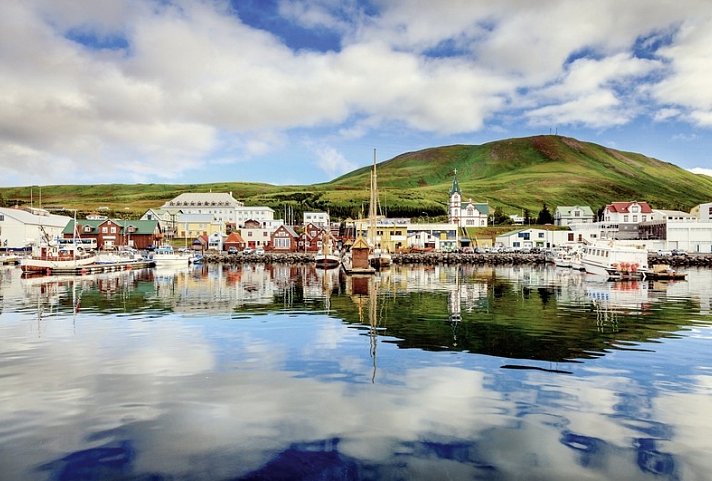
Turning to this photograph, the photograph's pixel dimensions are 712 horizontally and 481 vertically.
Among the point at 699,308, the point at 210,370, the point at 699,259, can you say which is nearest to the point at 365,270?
the point at 699,308

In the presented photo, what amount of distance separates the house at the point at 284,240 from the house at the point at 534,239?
160 ft

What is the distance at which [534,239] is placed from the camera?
125438 mm

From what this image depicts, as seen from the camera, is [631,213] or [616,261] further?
[631,213]

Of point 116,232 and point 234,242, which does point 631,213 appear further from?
point 116,232

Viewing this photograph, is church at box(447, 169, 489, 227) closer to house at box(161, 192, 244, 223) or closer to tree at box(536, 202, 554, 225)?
tree at box(536, 202, 554, 225)

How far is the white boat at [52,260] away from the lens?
222 ft

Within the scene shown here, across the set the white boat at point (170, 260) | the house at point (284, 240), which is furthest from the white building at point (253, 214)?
the white boat at point (170, 260)

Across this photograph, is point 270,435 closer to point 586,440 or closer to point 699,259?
point 586,440

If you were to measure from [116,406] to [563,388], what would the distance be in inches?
455

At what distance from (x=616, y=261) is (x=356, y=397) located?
56.8 m

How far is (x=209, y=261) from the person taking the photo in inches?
4028

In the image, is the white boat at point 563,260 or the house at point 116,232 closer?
the white boat at point 563,260

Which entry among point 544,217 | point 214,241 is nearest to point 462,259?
point 214,241

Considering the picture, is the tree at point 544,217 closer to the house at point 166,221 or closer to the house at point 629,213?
the house at point 629,213
